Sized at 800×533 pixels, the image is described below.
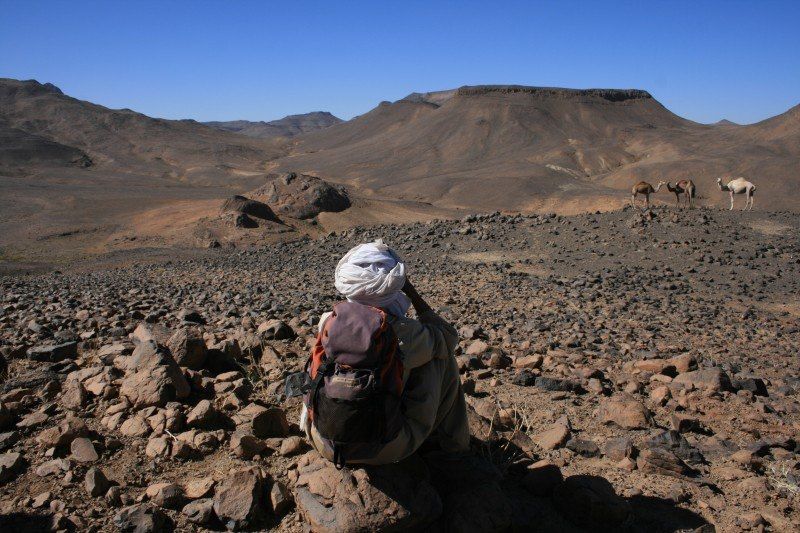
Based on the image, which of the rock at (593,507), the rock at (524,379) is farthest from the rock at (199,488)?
the rock at (524,379)

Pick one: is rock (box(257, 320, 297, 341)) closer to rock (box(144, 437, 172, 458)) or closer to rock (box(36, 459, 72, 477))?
rock (box(144, 437, 172, 458))

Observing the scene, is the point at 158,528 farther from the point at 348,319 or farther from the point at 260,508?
the point at 348,319

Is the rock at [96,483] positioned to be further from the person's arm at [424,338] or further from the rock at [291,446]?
the person's arm at [424,338]

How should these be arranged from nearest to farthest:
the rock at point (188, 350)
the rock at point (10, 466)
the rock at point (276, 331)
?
the rock at point (10, 466) < the rock at point (188, 350) < the rock at point (276, 331)

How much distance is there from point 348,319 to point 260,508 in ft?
3.80

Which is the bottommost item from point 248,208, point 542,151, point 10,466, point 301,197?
point 10,466

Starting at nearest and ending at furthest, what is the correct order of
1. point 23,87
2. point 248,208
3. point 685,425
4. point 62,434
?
point 62,434 → point 685,425 → point 248,208 → point 23,87

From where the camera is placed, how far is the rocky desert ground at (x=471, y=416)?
2820 mm

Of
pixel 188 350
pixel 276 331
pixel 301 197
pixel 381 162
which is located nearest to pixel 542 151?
pixel 381 162

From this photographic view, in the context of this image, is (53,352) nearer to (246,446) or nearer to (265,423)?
(265,423)

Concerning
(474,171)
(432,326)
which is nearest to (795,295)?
(432,326)

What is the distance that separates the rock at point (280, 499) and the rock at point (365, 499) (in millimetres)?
153

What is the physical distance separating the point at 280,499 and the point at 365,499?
0.54m

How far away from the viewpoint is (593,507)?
115 inches
